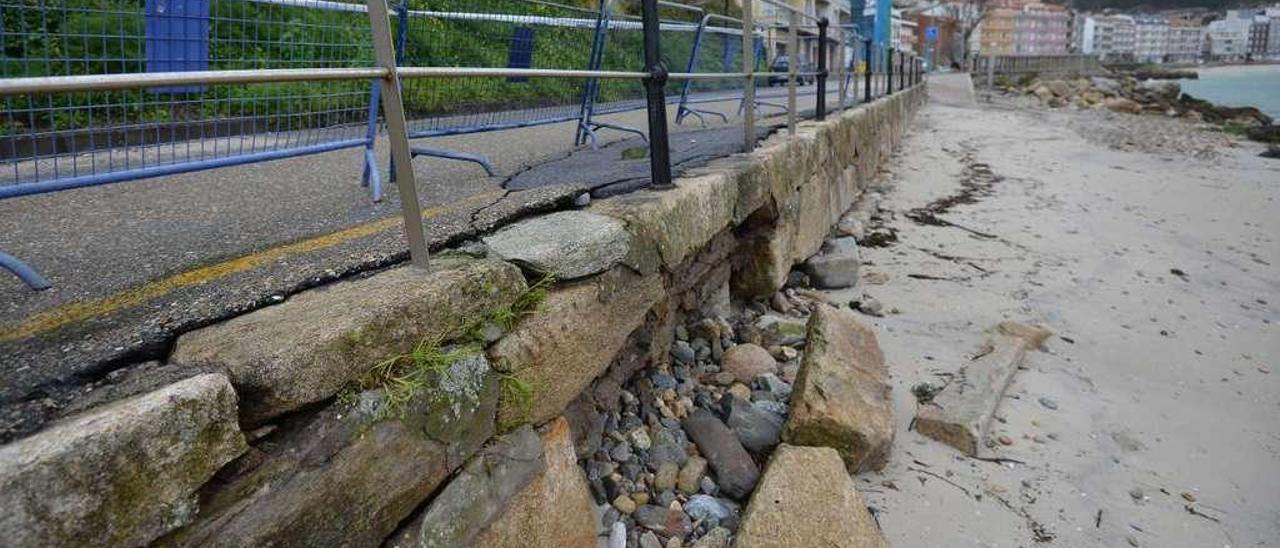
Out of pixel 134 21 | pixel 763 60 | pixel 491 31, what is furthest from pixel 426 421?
pixel 763 60

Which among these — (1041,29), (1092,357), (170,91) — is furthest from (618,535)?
(1041,29)

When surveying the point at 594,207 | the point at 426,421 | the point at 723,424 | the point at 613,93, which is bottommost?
the point at 723,424

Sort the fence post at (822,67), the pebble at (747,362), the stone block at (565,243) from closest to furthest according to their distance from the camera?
the stone block at (565,243)
the pebble at (747,362)
the fence post at (822,67)

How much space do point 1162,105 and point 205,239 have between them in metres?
36.6

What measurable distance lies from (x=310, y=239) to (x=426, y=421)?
1.09 m

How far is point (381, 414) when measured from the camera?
4.96 ft

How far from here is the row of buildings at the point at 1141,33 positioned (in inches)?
3989

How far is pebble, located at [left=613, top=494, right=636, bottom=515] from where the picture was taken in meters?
2.50

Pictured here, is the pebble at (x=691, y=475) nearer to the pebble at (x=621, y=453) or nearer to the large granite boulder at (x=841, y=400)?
the pebble at (x=621, y=453)

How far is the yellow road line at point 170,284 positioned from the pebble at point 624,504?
1157 mm

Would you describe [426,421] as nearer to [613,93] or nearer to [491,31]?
[491,31]

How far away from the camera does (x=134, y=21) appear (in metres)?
2.81

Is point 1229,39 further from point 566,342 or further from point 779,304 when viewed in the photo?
point 566,342

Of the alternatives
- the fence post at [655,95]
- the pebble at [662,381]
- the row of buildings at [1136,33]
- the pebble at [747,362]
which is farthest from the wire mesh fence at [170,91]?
the row of buildings at [1136,33]
